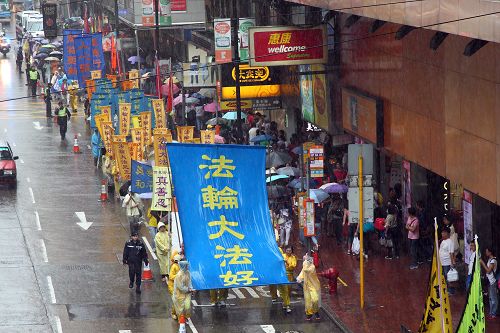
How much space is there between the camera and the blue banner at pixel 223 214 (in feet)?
83.9

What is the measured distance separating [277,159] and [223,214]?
11378 millimetres

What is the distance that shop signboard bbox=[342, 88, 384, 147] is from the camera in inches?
1289

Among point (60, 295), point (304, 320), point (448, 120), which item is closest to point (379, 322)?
point (304, 320)

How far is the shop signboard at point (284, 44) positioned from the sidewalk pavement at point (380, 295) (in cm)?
558

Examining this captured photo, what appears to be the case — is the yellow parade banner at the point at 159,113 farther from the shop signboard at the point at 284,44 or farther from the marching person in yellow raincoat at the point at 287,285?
the marching person in yellow raincoat at the point at 287,285

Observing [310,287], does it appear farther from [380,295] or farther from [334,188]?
[334,188]

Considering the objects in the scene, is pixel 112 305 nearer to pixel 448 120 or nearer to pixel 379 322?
pixel 379 322

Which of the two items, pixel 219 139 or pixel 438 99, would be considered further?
pixel 219 139

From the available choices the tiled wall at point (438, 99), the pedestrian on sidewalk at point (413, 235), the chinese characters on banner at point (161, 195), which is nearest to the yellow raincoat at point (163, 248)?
the chinese characters on banner at point (161, 195)

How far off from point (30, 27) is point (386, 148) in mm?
60110

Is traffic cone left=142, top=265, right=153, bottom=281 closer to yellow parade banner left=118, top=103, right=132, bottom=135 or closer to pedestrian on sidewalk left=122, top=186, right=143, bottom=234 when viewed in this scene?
pedestrian on sidewalk left=122, top=186, right=143, bottom=234

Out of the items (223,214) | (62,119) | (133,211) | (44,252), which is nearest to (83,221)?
(133,211)

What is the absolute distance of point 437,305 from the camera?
64.4 ft

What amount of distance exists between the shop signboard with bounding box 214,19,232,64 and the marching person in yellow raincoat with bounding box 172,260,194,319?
16.2 metres
